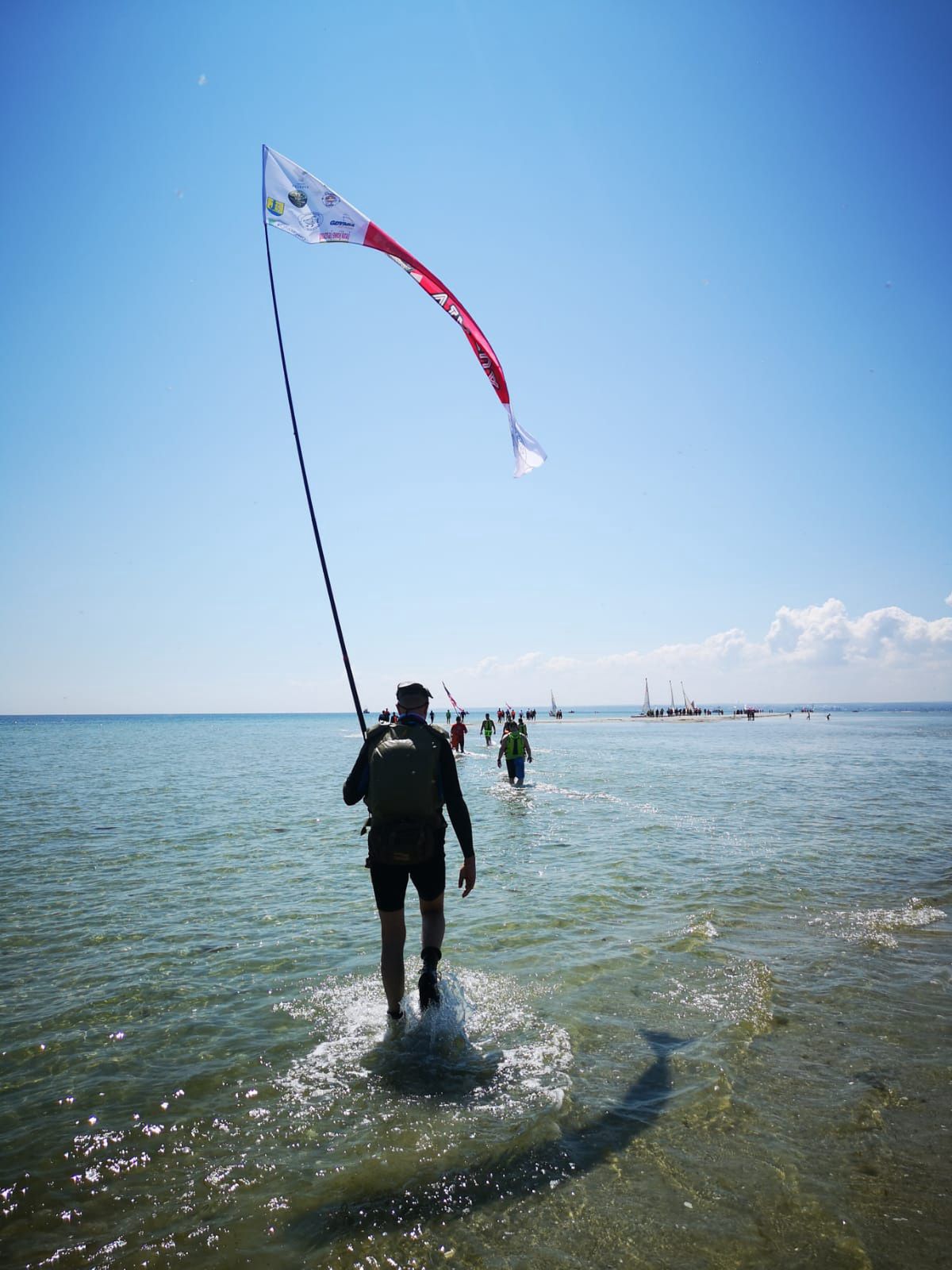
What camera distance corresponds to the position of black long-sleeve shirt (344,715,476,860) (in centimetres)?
532

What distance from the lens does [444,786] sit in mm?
5336

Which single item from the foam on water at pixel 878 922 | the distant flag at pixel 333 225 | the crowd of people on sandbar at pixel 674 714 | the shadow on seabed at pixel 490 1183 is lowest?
the crowd of people on sandbar at pixel 674 714

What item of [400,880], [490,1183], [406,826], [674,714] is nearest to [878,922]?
[400,880]

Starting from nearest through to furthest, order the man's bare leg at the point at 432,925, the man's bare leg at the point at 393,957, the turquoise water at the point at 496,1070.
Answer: the turquoise water at the point at 496,1070 → the man's bare leg at the point at 393,957 → the man's bare leg at the point at 432,925

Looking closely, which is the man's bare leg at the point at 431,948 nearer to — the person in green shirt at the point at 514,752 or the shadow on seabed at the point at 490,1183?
the shadow on seabed at the point at 490,1183

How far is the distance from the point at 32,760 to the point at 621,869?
1646 inches

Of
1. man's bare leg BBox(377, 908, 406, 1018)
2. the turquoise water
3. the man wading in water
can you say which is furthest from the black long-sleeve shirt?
the turquoise water

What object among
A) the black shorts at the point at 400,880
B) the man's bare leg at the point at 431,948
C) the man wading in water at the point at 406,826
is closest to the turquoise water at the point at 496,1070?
the man's bare leg at the point at 431,948

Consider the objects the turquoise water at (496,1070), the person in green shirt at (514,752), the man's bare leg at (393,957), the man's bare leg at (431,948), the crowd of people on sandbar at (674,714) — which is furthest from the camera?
the crowd of people on sandbar at (674,714)

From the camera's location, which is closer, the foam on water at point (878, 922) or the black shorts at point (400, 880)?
the black shorts at point (400, 880)

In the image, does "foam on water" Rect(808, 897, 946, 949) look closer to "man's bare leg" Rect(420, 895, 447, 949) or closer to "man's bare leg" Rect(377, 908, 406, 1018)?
"man's bare leg" Rect(420, 895, 447, 949)

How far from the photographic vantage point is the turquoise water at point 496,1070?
3156 millimetres

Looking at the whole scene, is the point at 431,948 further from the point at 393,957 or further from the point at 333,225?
the point at 333,225

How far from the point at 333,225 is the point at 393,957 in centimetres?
895
